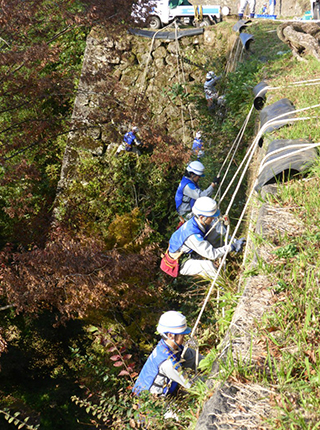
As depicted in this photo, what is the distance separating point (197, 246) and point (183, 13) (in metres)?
14.1

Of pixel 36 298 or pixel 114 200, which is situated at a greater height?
pixel 36 298

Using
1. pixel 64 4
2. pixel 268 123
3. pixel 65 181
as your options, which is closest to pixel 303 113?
pixel 268 123

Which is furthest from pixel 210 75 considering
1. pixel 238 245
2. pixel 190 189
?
pixel 238 245

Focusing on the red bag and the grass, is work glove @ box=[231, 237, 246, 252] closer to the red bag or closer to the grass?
the grass

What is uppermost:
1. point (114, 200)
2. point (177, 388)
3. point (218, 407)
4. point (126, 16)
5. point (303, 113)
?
point (126, 16)

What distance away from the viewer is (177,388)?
4504 millimetres

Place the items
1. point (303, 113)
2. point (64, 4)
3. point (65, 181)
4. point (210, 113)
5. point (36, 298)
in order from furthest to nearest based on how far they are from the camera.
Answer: point (210, 113)
point (65, 181)
point (64, 4)
point (36, 298)
point (303, 113)

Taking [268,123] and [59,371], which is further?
[59,371]

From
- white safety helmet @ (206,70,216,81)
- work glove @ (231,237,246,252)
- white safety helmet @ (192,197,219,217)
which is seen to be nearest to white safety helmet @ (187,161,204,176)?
white safety helmet @ (192,197,219,217)

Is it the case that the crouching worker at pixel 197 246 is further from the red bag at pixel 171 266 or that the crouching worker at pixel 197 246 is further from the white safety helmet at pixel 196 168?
the white safety helmet at pixel 196 168

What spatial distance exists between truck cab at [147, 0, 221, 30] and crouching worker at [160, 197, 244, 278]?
1303 cm

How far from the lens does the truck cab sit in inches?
650

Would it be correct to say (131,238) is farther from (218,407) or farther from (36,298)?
(218,407)

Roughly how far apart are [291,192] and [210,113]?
8269 millimetres
